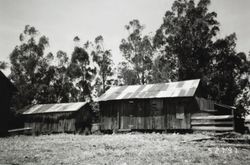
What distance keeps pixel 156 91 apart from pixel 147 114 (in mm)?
2893

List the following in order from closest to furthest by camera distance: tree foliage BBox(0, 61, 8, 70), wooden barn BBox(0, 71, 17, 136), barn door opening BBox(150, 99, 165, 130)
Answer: barn door opening BBox(150, 99, 165, 130) < wooden barn BBox(0, 71, 17, 136) < tree foliage BBox(0, 61, 8, 70)

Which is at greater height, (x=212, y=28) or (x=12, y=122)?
(x=212, y=28)

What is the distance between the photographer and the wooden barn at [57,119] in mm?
30875

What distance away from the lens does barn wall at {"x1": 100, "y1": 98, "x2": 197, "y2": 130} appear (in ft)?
84.0

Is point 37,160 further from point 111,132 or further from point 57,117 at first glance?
point 57,117

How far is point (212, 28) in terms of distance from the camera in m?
41.7

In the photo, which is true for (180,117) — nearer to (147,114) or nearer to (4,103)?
(147,114)

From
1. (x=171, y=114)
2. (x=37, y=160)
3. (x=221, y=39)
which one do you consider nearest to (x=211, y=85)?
(x=221, y=39)

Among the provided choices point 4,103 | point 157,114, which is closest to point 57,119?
point 4,103

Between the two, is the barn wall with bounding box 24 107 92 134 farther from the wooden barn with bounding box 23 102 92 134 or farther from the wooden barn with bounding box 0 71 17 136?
the wooden barn with bounding box 0 71 17 136

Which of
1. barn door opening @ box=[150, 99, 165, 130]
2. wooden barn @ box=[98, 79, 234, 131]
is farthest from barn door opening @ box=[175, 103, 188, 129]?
barn door opening @ box=[150, 99, 165, 130]

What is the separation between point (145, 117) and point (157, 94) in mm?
2799

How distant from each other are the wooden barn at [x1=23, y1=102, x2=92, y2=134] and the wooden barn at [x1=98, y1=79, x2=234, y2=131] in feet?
12.9

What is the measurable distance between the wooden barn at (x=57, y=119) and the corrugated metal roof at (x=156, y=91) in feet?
14.9
